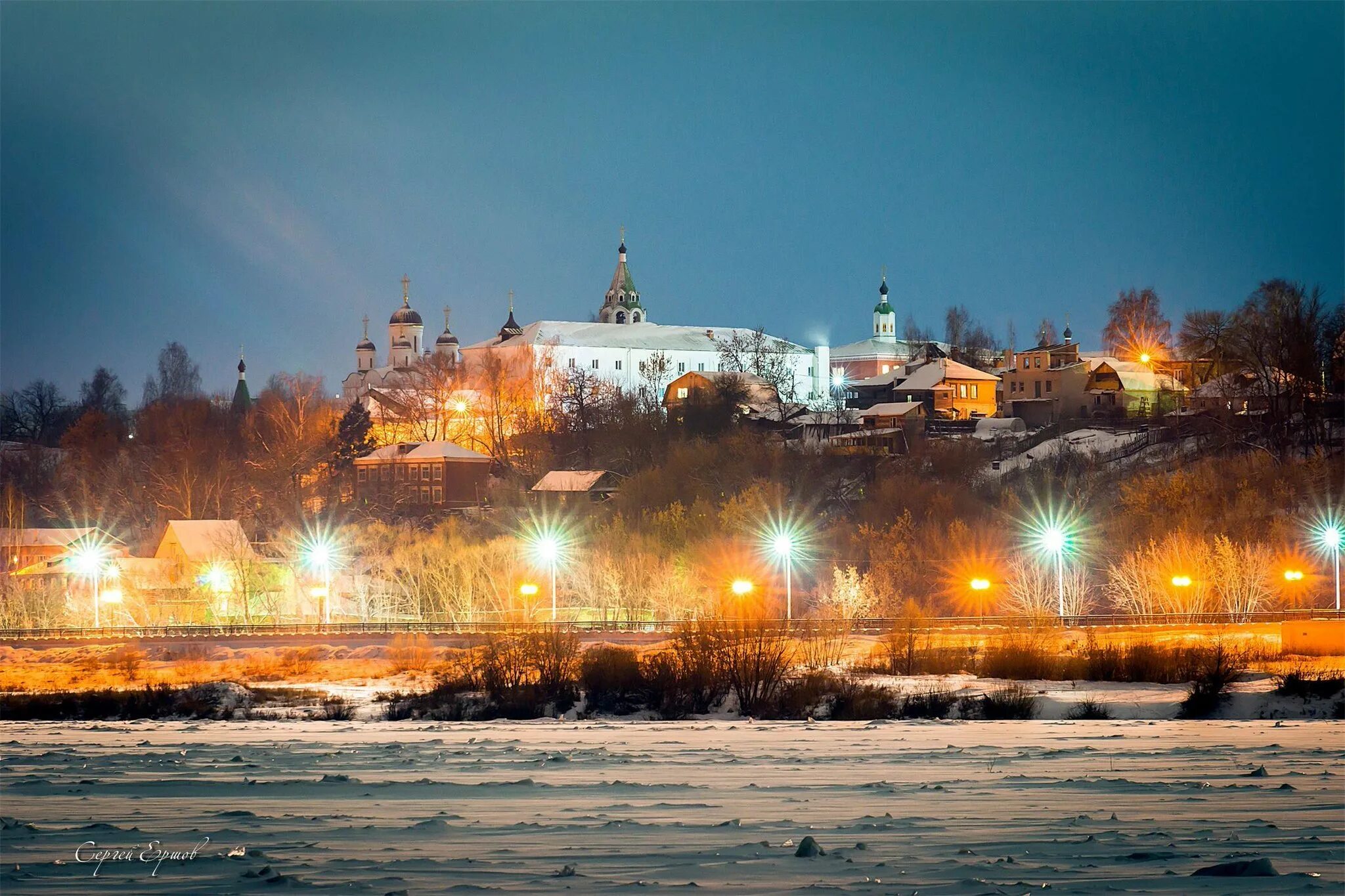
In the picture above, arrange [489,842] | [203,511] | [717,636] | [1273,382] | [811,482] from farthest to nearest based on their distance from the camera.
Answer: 1. [203,511]
2. [1273,382]
3. [811,482]
4. [717,636]
5. [489,842]

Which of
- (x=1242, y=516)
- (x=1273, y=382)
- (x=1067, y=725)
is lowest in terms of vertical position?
(x=1067, y=725)

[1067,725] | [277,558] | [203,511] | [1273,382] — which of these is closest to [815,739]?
[1067,725]

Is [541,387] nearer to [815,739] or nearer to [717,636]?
[717,636]

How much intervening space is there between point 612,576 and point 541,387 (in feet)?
203

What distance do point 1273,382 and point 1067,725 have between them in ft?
202

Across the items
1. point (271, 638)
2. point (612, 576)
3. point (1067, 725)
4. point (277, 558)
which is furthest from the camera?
point (277, 558)

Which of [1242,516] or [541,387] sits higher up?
[541,387]

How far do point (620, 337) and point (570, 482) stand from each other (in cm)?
5674

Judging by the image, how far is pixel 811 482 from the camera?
73.1 meters

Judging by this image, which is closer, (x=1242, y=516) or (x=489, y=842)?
(x=489, y=842)

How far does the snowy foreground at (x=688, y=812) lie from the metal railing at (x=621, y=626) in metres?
16.6

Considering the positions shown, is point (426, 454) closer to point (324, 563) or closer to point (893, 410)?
point (893, 410)

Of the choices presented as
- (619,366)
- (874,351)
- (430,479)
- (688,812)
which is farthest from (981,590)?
(874,351)

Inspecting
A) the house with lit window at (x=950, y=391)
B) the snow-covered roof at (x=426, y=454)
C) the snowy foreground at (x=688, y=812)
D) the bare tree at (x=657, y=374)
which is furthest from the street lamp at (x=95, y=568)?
the bare tree at (x=657, y=374)
